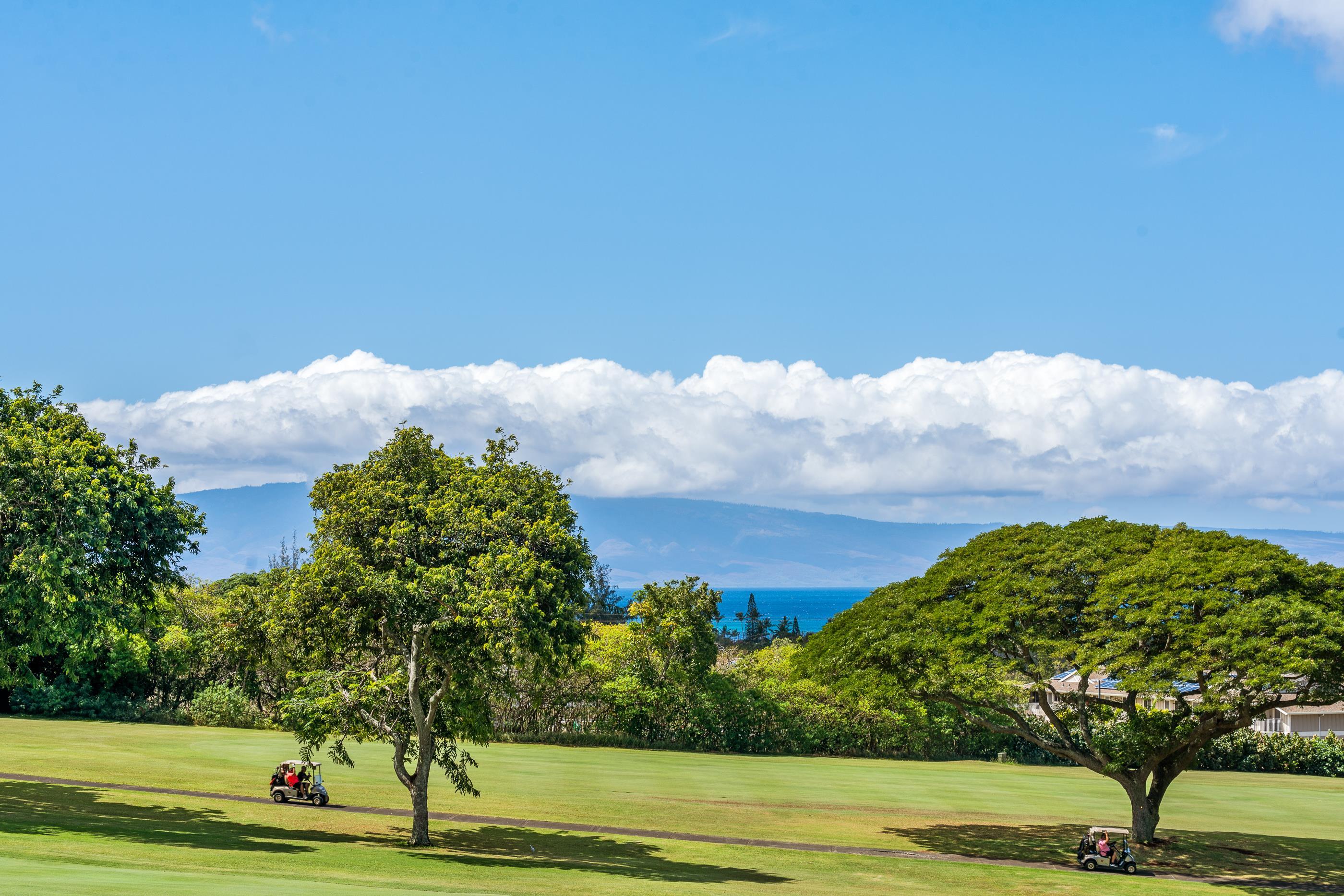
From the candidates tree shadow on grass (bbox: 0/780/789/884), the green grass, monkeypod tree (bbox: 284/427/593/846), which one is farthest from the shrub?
monkeypod tree (bbox: 284/427/593/846)

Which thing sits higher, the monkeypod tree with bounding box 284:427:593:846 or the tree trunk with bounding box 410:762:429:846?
the monkeypod tree with bounding box 284:427:593:846

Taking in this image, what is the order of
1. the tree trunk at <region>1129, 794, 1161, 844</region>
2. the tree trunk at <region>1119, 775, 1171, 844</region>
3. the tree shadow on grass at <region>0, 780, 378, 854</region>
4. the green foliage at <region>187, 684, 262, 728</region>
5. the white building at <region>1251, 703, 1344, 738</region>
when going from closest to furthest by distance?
the tree shadow on grass at <region>0, 780, 378, 854</region>, the tree trunk at <region>1119, 775, 1171, 844</region>, the tree trunk at <region>1129, 794, 1161, 844</region>, the green foliage at <region>187, 684, 262, 728</region>, the white building at <region>1251, 703, 1344, 738</region>

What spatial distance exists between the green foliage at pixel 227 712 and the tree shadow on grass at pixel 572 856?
34028 mm

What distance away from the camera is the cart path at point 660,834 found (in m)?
28.1

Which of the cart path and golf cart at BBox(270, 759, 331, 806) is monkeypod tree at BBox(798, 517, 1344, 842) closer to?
the cart path

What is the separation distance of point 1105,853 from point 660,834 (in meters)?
11.5

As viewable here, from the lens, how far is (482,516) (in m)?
26.3

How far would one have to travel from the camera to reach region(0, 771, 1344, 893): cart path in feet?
92.1

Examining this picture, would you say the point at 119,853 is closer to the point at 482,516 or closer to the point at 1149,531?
the point at 482,516

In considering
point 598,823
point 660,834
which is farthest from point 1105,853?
point 598,823

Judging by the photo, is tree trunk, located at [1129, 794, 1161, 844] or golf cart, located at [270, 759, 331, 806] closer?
tree trunk, located at [1129, 794, 1161, 844]

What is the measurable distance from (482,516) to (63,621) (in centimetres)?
943

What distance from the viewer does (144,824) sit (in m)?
27.0

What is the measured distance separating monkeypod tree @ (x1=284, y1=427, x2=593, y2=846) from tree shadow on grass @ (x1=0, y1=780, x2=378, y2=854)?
2.27m
